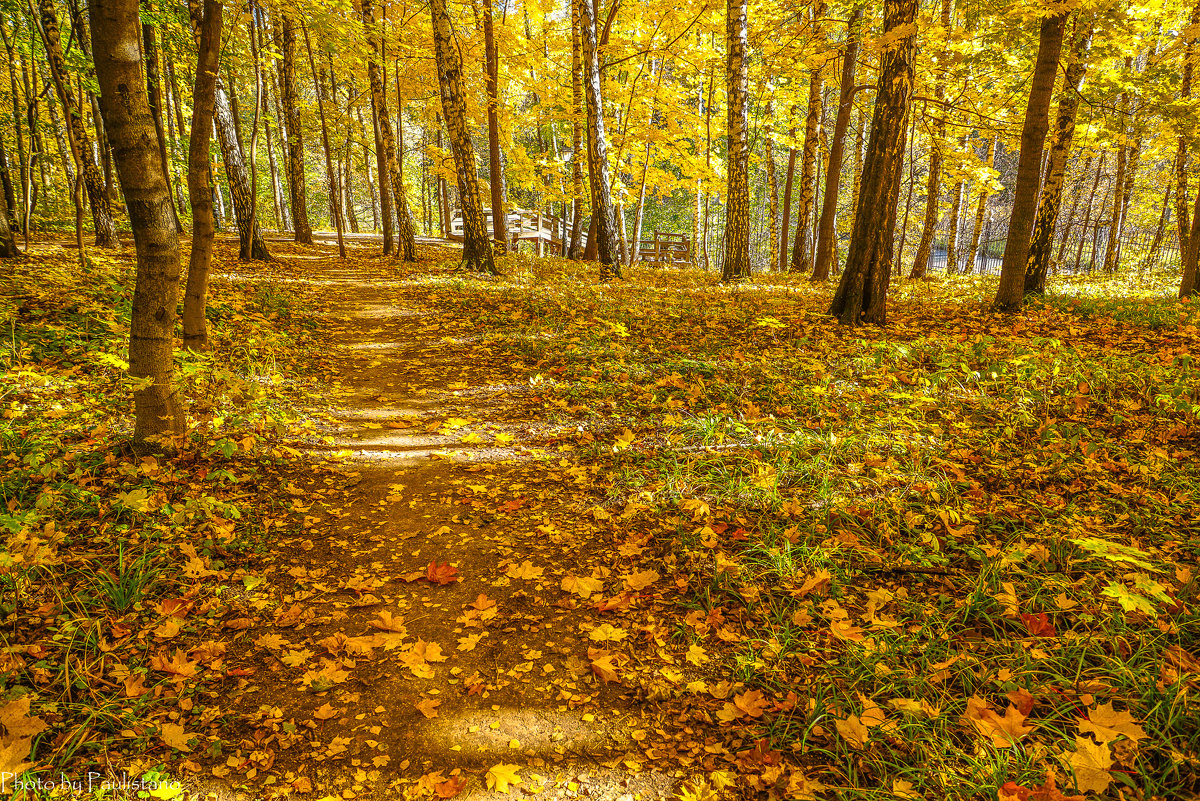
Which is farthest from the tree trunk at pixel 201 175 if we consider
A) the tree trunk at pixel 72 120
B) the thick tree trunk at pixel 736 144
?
the thick tree trunk at pixel 736 144

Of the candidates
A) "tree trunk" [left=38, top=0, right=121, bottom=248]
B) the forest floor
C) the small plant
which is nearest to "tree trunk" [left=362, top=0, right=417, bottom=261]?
"tree trunk" [left=38, top=0, right=121, bottom=248]

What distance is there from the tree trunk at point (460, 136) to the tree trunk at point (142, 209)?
8.74 metres

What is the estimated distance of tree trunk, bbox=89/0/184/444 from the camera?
3553 millimetres

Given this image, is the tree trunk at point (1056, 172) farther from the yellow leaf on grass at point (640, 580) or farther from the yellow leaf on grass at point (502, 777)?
the yellow leaf on grass at point (502, 777)

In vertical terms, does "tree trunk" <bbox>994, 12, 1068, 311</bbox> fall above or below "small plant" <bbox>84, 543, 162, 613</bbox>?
above

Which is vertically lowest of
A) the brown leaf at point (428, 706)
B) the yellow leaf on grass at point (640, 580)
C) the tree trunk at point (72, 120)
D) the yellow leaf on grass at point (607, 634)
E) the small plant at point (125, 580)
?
the brown leaf at point (428, 706)

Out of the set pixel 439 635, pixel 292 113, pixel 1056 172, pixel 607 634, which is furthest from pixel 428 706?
pixel 292 113

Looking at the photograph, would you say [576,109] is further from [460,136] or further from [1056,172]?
[1056,172]

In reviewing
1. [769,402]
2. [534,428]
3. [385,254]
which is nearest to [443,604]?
[534,428]

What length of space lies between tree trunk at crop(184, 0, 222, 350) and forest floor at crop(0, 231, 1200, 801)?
0.64 meters

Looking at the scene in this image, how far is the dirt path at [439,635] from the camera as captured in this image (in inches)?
93.7

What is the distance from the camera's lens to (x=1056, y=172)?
33.2 feet

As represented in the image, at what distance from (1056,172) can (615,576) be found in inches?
462

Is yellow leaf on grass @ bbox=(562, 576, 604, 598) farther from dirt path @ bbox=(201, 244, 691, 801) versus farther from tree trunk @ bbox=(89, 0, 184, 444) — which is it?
tree trunk @ bbox=(89, 0, 184, 444)
